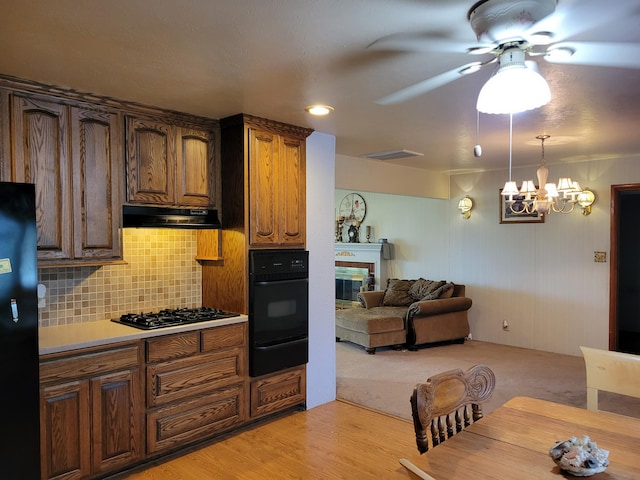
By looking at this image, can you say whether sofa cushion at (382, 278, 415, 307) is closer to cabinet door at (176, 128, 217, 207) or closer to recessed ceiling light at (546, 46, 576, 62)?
cabinet door at (176, 128, 217, 207)

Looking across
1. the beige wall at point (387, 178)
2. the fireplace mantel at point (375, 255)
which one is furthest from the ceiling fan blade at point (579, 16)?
the fireplace mantel at point (375, 255)

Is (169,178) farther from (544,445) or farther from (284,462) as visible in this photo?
(544,445)

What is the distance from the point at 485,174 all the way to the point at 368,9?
515 centimetres

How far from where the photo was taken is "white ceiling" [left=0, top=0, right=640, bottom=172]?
1.76m

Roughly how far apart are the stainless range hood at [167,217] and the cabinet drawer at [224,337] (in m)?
0.76

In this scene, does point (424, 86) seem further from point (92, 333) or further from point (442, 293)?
point (442, 293)

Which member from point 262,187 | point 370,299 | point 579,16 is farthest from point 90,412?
point 370,299

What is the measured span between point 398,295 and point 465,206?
159 cm

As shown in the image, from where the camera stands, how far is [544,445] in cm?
155

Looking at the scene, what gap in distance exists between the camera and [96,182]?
2.88 metres

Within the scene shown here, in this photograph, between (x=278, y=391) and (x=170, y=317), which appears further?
(x=278, y=391)

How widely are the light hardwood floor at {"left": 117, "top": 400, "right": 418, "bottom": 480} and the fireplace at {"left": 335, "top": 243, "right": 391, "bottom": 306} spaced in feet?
13.7


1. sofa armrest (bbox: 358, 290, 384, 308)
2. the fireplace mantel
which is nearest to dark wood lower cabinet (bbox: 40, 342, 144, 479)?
sofa armrest (bbox: 358, 290, 384, 308)

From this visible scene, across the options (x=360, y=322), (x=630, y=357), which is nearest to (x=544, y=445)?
(x=630, y=357)
